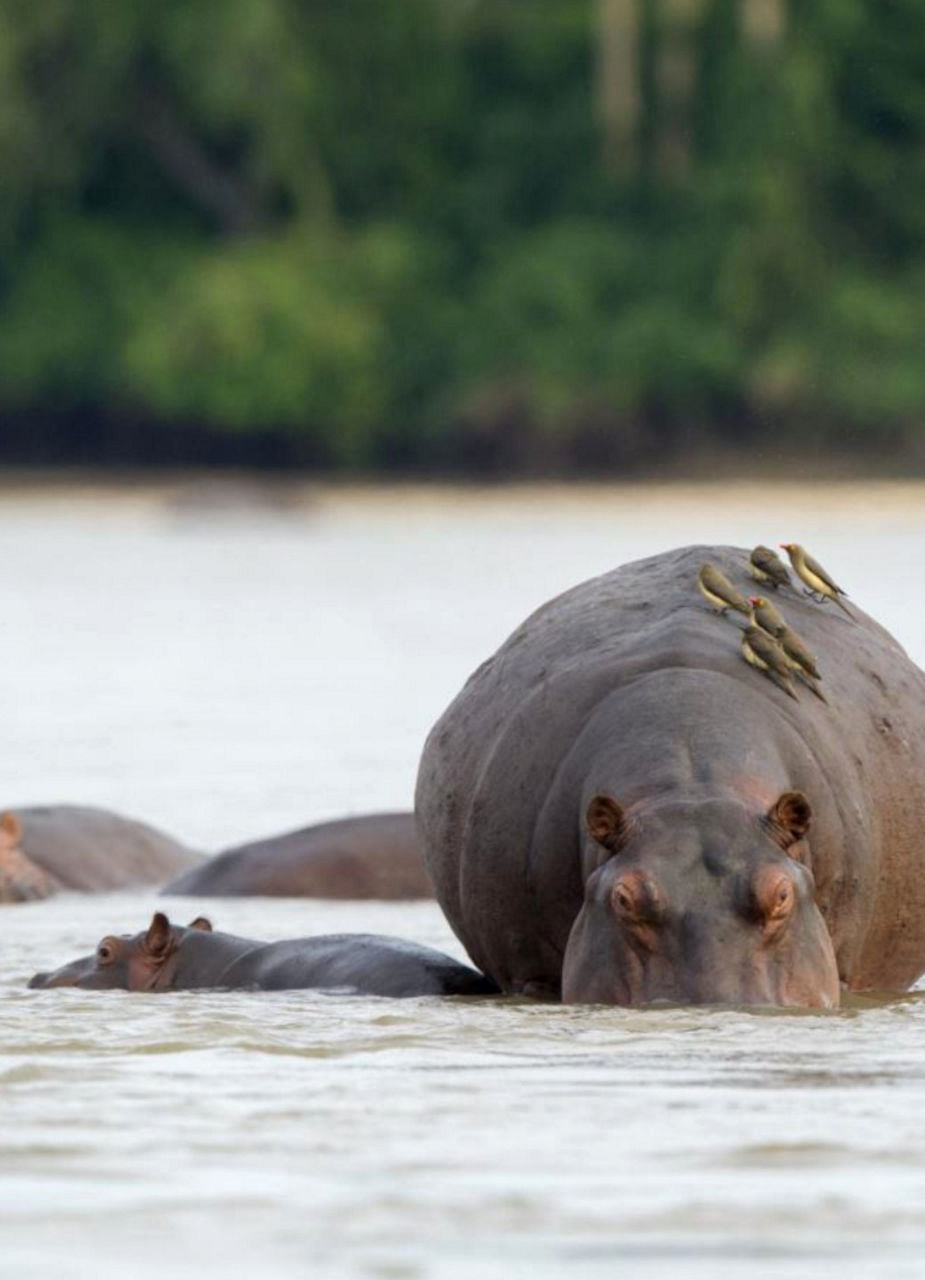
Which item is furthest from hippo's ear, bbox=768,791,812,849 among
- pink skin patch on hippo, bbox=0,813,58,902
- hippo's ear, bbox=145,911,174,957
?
pink skin patch on hippo, bbox=0,813,58,902

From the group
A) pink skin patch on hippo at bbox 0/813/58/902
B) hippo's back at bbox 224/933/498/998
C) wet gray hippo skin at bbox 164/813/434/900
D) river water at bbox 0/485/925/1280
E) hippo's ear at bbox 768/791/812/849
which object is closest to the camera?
river water at bbox 0/485/925/1280

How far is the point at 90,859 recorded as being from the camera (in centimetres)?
1027

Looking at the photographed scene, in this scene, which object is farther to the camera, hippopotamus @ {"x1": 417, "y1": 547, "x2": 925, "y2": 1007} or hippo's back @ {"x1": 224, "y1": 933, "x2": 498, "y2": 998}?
hippo's back @ {"x1": 224, "y1": 933, "x2": 498, "y2": 998}

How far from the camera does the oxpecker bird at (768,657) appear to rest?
6621 mm

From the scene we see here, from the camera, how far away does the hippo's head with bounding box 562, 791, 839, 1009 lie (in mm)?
5980

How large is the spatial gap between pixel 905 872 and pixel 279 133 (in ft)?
134

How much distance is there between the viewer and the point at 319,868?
979 centimetres

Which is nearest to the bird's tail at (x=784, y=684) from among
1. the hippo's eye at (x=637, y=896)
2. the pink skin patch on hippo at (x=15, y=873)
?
the hippo's eye at (x=637, y=896)

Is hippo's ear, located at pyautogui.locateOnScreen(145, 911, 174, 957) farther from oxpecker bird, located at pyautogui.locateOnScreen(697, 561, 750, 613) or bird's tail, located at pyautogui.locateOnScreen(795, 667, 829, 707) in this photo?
bird's tail, located at pyautogui.locateOnScreen(795, 667, 829, 707)

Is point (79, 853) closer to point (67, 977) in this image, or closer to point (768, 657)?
point (67, 977)

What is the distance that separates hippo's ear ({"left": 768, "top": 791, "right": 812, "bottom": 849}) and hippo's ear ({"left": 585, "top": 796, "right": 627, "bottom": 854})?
26cm

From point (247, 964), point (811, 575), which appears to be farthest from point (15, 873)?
point (811, 575)

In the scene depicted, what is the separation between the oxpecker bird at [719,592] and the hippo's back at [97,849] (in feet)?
12.2

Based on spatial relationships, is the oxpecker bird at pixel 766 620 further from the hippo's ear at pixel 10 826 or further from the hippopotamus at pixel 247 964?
the hippo's ear at pixel 10 826
